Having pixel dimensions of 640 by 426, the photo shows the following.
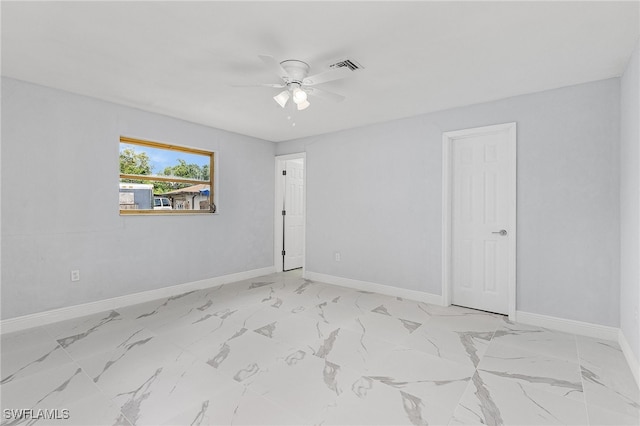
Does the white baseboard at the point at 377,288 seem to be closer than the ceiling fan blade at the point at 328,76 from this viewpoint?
No

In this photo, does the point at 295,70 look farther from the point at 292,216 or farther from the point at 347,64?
the point at 292,216

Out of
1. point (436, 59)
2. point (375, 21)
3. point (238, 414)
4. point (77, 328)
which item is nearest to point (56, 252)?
point (77, 328)

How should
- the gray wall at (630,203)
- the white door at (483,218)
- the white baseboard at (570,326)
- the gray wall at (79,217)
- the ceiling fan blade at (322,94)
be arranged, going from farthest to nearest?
the white door at (483,218), the gray wall at (79,217), the white baseboard at (570,326), the ceiling fan blade at (322,94), the gray wall at (630,203)

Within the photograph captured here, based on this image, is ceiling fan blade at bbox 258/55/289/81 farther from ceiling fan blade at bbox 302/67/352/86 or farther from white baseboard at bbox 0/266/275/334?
white baseboard at bbox 0/266/275/334

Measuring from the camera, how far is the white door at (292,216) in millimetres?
5906

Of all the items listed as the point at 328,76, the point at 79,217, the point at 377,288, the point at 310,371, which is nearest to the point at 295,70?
the point at 328,76

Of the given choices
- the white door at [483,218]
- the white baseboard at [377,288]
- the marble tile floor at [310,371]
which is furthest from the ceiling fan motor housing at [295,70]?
the white baseboard at [377,288]

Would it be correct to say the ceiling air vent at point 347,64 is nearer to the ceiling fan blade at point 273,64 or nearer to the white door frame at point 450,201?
the ceiling fan blade at point 273,64

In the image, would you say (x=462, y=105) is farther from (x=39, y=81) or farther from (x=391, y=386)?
(x=39, y=81)

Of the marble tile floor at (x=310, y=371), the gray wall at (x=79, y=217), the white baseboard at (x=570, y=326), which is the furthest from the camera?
the gray wall at (x=79, y=217)

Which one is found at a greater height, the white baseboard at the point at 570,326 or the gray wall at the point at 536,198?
the gray wall at the point at 536,198

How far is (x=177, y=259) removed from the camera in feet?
14.3

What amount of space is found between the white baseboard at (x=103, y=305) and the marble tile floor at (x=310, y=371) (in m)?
0.13

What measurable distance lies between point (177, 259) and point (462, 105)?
4.19 m
